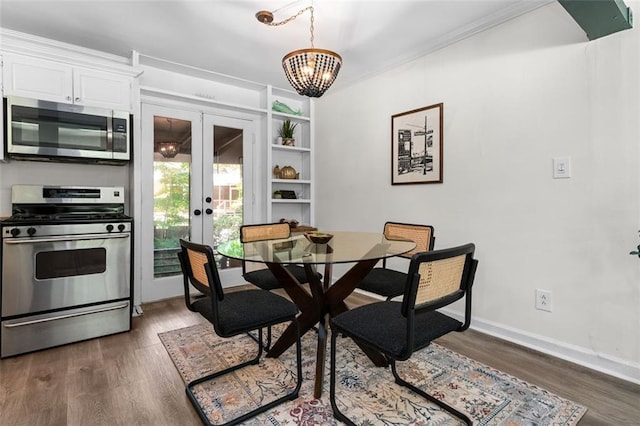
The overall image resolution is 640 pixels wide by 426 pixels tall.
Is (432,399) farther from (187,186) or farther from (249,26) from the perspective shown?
(187,186)

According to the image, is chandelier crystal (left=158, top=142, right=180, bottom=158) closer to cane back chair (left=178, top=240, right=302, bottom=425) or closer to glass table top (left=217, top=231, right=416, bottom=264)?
glass table top (left=217, top=231, right=416, bottom=264)

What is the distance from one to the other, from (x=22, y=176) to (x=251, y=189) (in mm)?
2129

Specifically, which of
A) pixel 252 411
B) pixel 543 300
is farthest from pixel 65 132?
pixel 543 300

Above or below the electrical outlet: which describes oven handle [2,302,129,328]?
below

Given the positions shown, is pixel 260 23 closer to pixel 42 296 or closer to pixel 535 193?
pixel 535 193

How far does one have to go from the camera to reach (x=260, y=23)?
2594 mm

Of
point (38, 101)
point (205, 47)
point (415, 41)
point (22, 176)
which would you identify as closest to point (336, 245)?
point (415, 41)

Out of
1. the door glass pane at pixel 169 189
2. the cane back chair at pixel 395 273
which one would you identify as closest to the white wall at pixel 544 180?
the cane back chair at pixel 395 273

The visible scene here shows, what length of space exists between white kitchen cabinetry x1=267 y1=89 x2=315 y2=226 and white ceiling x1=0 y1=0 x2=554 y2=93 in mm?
1008

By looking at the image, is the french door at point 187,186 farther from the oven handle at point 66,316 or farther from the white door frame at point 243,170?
the oven handle at point 66,316

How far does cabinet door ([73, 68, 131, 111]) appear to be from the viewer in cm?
276

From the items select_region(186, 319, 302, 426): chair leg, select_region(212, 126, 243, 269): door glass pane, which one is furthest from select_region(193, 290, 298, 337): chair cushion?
select_region(212, 126, 243, 269): door glass pane

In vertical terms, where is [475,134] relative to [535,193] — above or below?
above

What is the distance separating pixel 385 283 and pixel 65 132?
2.84 metres
